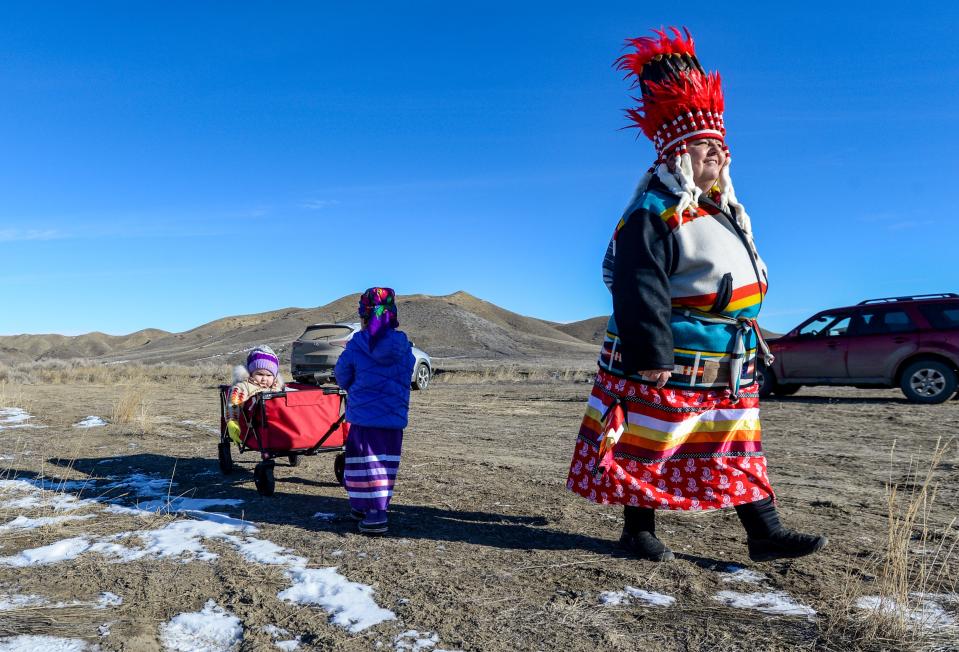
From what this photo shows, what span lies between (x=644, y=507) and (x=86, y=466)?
5189 millimetres

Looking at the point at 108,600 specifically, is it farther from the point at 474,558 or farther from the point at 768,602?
the point at 768,602

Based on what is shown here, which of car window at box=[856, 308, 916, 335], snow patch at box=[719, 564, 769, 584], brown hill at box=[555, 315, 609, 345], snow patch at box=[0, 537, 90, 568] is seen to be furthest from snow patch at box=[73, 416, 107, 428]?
brown hill at box=[555, 315, 609, 345]

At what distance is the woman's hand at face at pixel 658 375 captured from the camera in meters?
3.45

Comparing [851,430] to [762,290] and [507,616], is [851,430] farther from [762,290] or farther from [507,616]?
[507,616]

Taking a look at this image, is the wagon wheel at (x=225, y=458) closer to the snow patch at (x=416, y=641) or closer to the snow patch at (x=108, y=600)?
the snow patch at (x=108, y=600)

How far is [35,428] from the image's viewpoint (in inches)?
362

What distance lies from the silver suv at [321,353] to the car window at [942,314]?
11.2 m

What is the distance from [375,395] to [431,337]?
→ 2265 inches

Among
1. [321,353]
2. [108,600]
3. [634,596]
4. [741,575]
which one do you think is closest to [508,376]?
[321,353]

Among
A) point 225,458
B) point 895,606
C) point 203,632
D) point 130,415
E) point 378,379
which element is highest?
point 378,379

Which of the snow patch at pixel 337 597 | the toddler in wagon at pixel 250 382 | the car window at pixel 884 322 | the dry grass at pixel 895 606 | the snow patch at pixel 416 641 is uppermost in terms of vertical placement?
→ the car window at pixel 884 322

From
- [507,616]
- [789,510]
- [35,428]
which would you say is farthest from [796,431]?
[35,428]

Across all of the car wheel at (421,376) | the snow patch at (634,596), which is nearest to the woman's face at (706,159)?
the snow patch at (634,596)

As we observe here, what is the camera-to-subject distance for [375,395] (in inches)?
186
